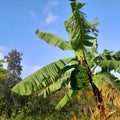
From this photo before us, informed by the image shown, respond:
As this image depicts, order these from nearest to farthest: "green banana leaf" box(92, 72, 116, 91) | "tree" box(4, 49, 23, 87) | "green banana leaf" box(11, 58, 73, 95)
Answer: "green banana leaf" box(11, 58, 73, 95) < "green banana leaf" box(92, 72, 116, 91) < "tree" box(4, 49, 23, 87)

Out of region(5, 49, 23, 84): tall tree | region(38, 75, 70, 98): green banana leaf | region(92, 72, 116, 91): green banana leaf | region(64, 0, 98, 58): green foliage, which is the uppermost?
region(5, 49, 23, 84): tall tree

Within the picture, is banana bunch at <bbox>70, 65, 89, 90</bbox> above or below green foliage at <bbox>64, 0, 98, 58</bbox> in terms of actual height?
below

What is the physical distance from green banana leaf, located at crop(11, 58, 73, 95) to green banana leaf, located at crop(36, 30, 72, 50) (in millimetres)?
451

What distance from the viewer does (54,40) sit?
11461mm

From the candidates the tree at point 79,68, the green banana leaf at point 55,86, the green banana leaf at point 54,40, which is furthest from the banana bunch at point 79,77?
the green banana leaf at point 55,86

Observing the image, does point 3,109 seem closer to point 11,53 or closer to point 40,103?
point 40,103

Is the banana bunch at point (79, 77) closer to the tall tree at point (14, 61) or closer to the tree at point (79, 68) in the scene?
the tree at point (79, 68)

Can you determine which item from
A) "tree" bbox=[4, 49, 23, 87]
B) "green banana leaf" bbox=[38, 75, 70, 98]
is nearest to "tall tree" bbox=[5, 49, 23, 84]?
"tree" bbox=[4, 49, 23, 87]

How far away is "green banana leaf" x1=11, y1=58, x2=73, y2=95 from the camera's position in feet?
32.4

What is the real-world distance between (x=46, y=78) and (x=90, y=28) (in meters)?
1.94

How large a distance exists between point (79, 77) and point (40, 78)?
1.17 meters

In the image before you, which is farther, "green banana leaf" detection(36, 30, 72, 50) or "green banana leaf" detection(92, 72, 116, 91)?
"green banana leaf" detection(36, 30, 72, 50)

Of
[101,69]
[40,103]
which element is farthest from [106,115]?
[40,103]

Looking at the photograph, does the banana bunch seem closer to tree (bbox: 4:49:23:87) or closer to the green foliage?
the green foliage
